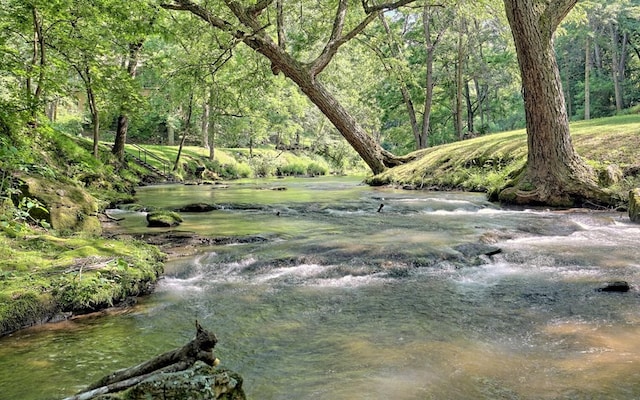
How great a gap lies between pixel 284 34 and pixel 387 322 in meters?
15.0

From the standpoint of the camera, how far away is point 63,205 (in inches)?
305

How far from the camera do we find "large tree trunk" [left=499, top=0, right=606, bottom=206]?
11.1 meters

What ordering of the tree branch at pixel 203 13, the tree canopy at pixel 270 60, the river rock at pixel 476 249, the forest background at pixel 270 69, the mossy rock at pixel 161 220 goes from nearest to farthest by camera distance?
the river rock at pixel 476 249
the mossy rock at pixel 161 220
the forest background at pixel 270 69
the tree canopy at pixel 270 60
the tree branch at pixel 203 13

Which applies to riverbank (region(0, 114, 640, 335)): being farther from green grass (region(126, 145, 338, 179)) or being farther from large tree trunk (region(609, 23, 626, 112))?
large tree trunk (region(609, 23, 626, 112))

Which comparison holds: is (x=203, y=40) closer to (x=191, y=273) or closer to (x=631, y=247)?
(x=191, y=273)

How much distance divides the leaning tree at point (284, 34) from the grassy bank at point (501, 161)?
254 cm

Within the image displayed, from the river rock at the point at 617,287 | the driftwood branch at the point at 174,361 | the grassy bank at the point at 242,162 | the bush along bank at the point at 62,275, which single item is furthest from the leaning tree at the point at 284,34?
the grassy bank at the point at 242,162

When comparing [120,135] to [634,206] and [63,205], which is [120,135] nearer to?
[63,205]

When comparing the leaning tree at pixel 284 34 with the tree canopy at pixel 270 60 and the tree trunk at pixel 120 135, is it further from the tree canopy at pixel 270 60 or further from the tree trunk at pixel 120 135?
the tree trunk at pixel 120 135

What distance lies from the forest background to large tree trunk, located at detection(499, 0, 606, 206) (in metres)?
5.66

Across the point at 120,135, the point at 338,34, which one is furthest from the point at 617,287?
the point at 120,135

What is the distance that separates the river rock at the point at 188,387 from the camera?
2.06 metres

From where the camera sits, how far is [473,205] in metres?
12.1

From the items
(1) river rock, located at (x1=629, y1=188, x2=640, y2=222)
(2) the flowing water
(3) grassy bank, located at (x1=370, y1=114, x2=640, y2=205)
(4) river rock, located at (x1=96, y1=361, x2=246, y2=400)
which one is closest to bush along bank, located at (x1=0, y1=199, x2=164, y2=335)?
(2) the flowing water
